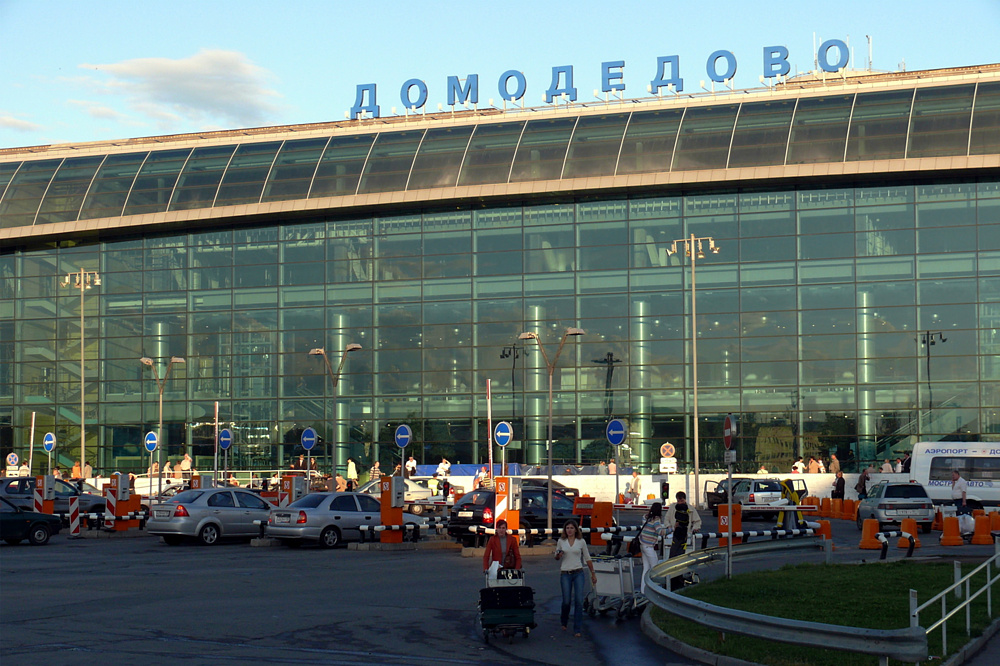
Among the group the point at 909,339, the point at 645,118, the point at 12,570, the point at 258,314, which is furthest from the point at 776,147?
the point at 12,570

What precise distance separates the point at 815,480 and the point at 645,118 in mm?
19130

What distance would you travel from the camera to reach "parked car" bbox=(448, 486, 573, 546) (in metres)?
28.0

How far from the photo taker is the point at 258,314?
198ft

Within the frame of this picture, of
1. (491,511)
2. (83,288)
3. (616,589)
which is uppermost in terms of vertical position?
(83,288)

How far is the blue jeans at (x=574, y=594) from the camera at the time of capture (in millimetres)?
14336

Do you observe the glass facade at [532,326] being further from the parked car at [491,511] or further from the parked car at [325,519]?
the parked car at [325,519]

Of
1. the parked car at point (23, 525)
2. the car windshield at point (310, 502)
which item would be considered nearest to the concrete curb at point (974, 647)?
the car windshield at point (310, 502)

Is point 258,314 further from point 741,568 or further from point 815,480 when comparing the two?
point 741,568

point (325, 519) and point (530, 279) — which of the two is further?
point (530, 279)

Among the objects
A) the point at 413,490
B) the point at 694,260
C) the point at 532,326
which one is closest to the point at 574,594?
the point at 413,490

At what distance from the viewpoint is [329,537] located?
2905 cm

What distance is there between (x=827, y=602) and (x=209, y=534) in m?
18.9

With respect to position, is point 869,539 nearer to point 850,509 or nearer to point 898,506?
point 898,506

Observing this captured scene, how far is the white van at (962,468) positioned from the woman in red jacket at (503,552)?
26.0 m
